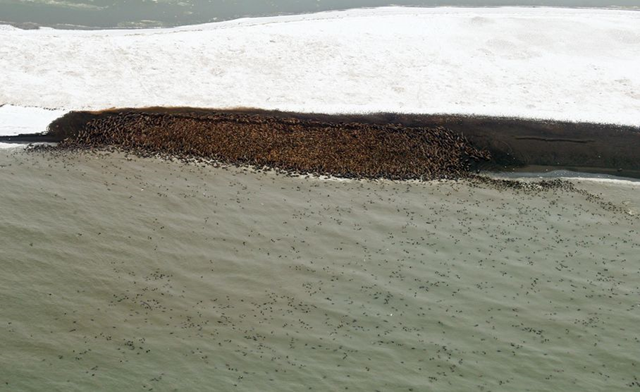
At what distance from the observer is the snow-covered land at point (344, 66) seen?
25.2 meters

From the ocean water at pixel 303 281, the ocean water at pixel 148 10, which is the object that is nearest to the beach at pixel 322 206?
the ocean water at pixel 303 281

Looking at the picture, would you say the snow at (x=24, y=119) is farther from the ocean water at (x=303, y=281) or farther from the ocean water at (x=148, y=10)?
the ocean water at (x=148, y=10)

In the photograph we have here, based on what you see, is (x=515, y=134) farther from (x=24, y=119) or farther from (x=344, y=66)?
(x=24, y=119)

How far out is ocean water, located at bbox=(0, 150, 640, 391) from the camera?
1572cm

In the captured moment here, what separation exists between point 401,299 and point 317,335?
8.14 feet

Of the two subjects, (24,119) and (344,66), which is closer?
(24,119)

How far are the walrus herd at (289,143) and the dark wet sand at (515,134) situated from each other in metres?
0.15

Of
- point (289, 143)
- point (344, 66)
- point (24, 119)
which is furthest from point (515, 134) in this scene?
point (24, 119)

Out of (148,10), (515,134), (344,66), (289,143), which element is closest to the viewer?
(289,143)

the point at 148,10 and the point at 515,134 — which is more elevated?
the point at 148,10

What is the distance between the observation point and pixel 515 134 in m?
24.5

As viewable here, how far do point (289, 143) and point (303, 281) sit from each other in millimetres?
6430

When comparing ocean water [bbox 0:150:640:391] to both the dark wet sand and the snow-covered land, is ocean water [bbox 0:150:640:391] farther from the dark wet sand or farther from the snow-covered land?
the snow-covered land

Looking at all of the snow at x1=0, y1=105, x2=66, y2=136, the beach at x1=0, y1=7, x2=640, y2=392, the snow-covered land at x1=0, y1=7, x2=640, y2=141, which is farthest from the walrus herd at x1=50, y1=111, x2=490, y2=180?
the snow-covered land at x1=0, y1=7, x2=640, y2=141
